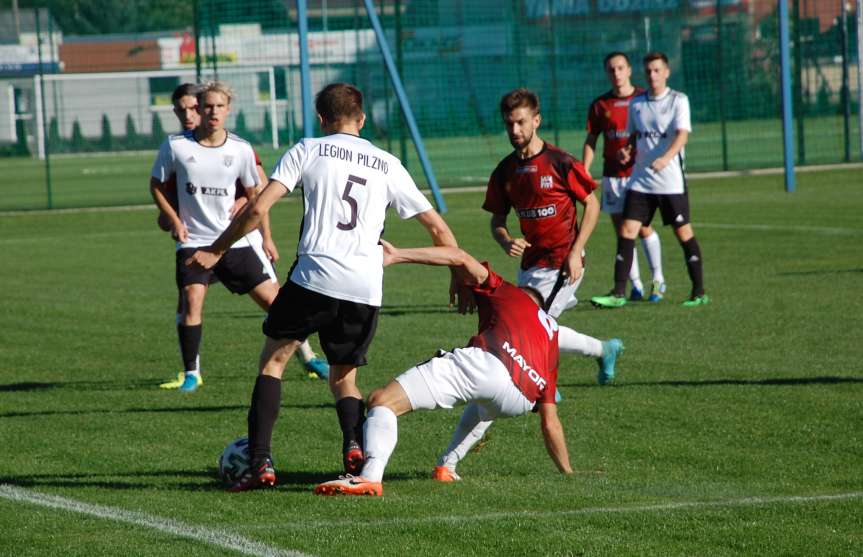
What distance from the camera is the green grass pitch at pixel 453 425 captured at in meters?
5.59

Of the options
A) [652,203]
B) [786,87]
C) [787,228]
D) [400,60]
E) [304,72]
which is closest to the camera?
[652,203]

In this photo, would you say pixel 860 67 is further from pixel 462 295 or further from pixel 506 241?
pixel 462 295

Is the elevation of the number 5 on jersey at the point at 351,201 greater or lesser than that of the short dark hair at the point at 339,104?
lesser

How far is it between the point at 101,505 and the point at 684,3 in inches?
1164

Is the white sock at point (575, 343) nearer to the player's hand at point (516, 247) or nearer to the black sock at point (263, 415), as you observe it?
the player's hand at point (516, 247)

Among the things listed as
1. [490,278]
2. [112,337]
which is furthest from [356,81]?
[490,278]

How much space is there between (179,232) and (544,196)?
2594mm

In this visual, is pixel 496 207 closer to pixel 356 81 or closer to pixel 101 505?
pixel 101 505

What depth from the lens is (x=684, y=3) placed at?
3381 centimetres

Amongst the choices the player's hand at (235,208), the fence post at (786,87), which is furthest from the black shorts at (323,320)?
the fence post at (786,87)

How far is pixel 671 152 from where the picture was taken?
13430 millimetres

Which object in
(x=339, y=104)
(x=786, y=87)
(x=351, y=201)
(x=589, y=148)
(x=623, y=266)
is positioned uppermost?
(x=786, y=87)

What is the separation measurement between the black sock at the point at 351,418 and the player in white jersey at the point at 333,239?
13cm

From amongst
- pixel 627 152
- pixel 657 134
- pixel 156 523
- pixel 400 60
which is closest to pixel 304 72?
pixel 400 60
